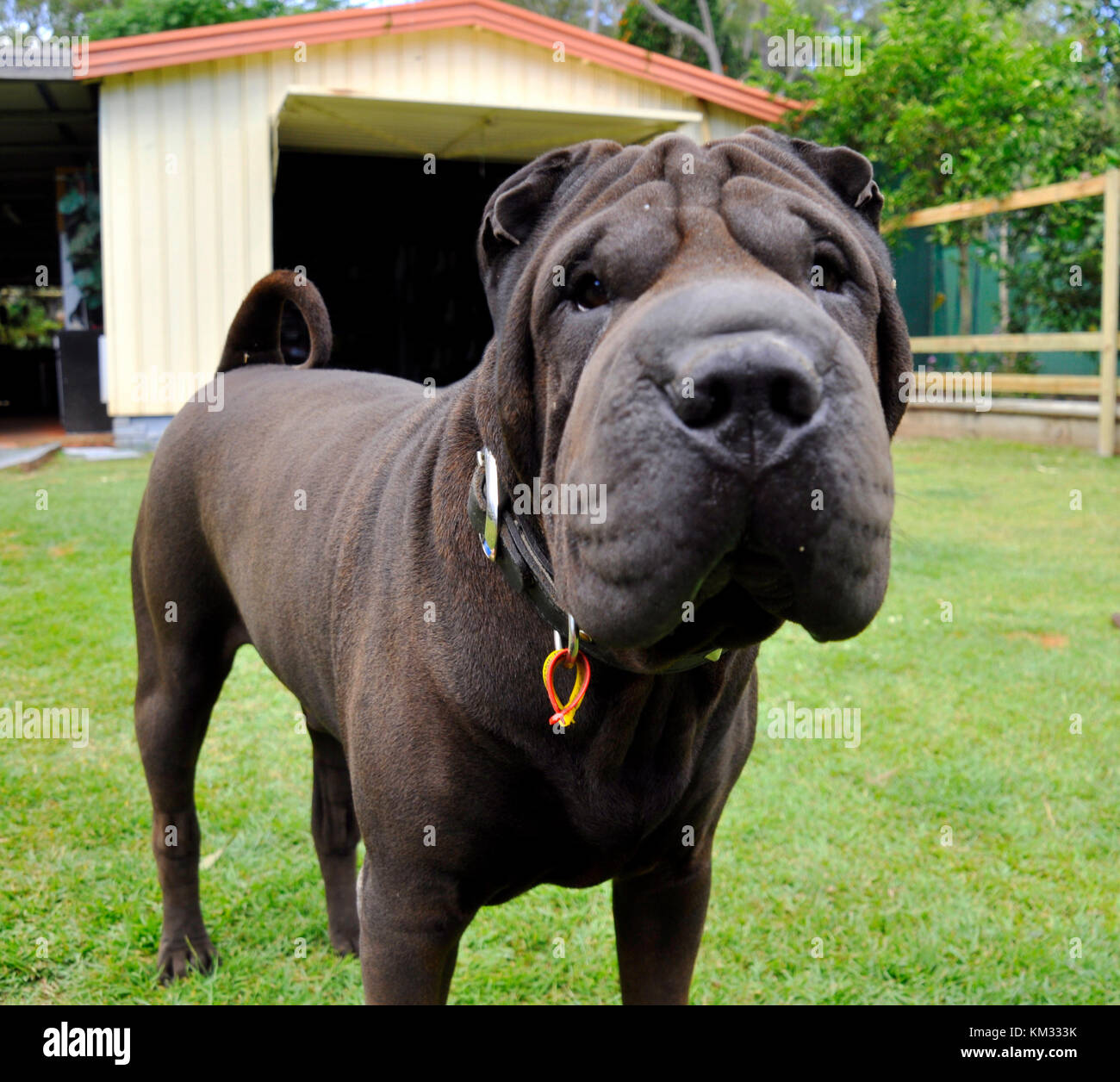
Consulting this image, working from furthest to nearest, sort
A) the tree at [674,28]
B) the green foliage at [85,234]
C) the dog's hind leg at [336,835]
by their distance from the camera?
the tree at [674,28] < the green foliage at [85,234] < the dog's hind leg at [336,835]

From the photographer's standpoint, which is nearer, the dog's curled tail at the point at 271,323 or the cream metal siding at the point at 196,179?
the dog's curled tail at the point at 271,323

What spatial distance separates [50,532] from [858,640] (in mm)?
5515

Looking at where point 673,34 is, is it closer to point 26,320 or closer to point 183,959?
point 26,320

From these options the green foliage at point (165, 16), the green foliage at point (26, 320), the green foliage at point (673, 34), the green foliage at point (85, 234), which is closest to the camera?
the green foliage at point (85, 234)

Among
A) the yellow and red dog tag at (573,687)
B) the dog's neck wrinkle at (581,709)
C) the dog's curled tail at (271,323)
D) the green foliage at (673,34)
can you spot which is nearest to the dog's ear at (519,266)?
the dog's neck wrinkle at (581,709)

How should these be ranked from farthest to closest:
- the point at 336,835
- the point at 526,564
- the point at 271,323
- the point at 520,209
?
1. the point at 271,323
2. the point at 336,835
3. the point at 520,209
4. the point at 526,564

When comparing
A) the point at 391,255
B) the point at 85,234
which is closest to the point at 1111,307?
the point at 85,234

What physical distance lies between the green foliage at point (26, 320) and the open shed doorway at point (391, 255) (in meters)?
17.4

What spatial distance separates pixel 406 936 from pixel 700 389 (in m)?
1.12

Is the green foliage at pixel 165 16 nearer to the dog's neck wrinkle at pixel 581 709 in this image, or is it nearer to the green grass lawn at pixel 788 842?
the green grass lawn at pixel 788 842

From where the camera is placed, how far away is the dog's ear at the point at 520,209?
1.74 m

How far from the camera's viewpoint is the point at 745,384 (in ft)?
3.93

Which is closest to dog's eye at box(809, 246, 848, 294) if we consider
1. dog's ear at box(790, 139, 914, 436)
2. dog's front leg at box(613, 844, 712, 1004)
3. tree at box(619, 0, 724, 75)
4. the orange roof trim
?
dog's ear at box(790, 139, 914, 436)
